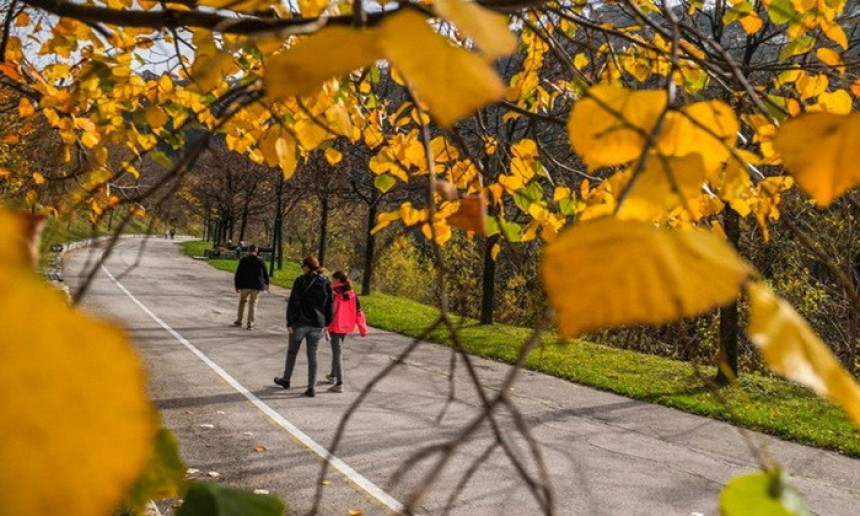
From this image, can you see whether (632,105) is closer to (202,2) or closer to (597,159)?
(597,159)

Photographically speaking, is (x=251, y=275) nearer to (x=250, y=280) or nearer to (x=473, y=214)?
(x=250, y=280)

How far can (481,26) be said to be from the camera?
0.38 meters

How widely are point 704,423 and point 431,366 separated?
3.68 m

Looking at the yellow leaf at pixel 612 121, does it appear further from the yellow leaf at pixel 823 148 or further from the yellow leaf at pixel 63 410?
the yellow leaf at pixel 63 410

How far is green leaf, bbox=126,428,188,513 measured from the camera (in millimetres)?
753

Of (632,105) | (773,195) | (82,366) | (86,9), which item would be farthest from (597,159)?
(773,195)

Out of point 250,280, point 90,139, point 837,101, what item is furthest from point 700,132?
point 250,280

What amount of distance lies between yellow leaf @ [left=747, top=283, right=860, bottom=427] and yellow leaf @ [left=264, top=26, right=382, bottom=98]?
0.27 metres

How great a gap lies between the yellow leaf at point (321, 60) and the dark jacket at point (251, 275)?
12112 millimetres

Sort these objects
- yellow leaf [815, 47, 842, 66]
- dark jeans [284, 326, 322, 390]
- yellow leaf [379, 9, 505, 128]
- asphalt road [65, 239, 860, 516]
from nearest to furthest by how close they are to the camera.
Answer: yellow leaf [379, 9, 505, 128]
yellow leaf [815, 47, 842, 66]
asphalt road [65, 239, 860, 516]
dark jeans [284, 326, 322, 390]

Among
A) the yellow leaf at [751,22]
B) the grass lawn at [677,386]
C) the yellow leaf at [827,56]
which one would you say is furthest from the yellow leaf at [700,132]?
the grass lawn at [677,386]

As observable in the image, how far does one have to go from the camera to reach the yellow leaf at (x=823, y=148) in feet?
1.84

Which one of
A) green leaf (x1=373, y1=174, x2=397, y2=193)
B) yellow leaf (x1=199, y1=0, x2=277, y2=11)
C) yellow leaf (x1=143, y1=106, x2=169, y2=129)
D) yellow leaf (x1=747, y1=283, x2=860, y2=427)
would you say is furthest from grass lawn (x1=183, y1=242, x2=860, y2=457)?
yellow leaf (x1=747, y1=283, x2=860, y2=427)

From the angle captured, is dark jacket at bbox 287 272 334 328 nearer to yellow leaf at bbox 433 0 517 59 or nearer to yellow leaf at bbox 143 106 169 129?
yellow leaf at bbox 143 106 169 129
